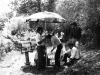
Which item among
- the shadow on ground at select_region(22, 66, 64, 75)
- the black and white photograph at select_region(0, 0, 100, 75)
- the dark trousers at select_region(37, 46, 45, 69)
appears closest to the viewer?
the shadow on ground at select_region(22, 66, 64, 75)

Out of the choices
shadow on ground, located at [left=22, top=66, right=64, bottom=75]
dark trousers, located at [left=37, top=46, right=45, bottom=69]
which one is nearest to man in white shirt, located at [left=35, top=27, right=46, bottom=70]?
dark trousers, located at [left=37, top=46, right=45, bottom=69]

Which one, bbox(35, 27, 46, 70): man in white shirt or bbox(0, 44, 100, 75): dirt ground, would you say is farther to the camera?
bbox(35, 27, 46, 70): man in white shirt

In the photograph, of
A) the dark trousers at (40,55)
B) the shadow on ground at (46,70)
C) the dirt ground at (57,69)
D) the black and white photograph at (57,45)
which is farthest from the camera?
the dark trousers at (40,55)

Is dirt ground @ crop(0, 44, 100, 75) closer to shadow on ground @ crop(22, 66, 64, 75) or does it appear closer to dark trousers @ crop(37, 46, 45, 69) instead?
shadow on ground @ crop(22, 66, 64, 75)

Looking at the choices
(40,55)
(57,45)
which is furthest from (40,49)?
(57,45)

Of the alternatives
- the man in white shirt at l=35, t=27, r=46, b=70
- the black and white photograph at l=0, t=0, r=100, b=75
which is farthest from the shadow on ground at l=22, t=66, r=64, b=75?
the man in white shirt at l=35, t=27, r=46, b=70

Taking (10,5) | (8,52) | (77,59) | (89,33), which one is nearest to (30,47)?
(77,59)

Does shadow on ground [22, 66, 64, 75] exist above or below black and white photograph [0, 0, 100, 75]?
below

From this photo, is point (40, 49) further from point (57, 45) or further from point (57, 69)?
point (57, 69)

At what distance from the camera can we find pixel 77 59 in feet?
22.9

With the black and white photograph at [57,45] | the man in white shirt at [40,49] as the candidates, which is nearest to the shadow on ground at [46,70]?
the black and white photograph at [57,45]

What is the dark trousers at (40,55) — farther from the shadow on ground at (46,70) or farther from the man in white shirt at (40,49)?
the shadow on ground at (46,70)

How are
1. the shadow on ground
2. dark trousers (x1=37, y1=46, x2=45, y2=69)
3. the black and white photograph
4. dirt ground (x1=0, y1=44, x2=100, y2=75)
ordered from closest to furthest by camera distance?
dirt ground (x1=0, y1=44, x2=100, y2=75)
the shadow on ground
the black and white photograph
dark trousers (x1=37, y1=46, x2=45, y2=69)

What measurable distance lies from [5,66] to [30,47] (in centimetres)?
150
